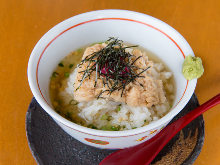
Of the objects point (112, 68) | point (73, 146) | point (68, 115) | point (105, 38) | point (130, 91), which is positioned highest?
point (105, 38)

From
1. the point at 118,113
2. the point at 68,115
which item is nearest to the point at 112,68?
the point at 118,113

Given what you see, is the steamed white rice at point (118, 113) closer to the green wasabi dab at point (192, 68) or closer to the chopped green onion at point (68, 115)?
the chopped green onion at point (68, 115)

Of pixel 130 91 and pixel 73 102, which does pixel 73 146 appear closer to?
pixel 73 102

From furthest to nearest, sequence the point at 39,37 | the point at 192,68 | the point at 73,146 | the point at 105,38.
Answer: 1. the point at 39,37
2. the point at 105,38
3. the point at 73,146
4. the point at 192,68

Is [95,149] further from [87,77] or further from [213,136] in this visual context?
[213,136]

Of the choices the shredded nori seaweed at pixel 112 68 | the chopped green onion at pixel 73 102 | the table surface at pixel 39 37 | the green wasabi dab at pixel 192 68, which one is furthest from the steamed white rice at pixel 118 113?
the table surface at pixel 39 37

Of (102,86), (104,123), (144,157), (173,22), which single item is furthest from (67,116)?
(173,22)

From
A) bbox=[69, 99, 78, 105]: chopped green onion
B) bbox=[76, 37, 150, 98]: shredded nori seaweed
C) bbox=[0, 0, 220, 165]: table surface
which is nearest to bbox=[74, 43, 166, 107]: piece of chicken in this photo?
bbox=[76, 37, 150, 98]: shredded nori seaweed
